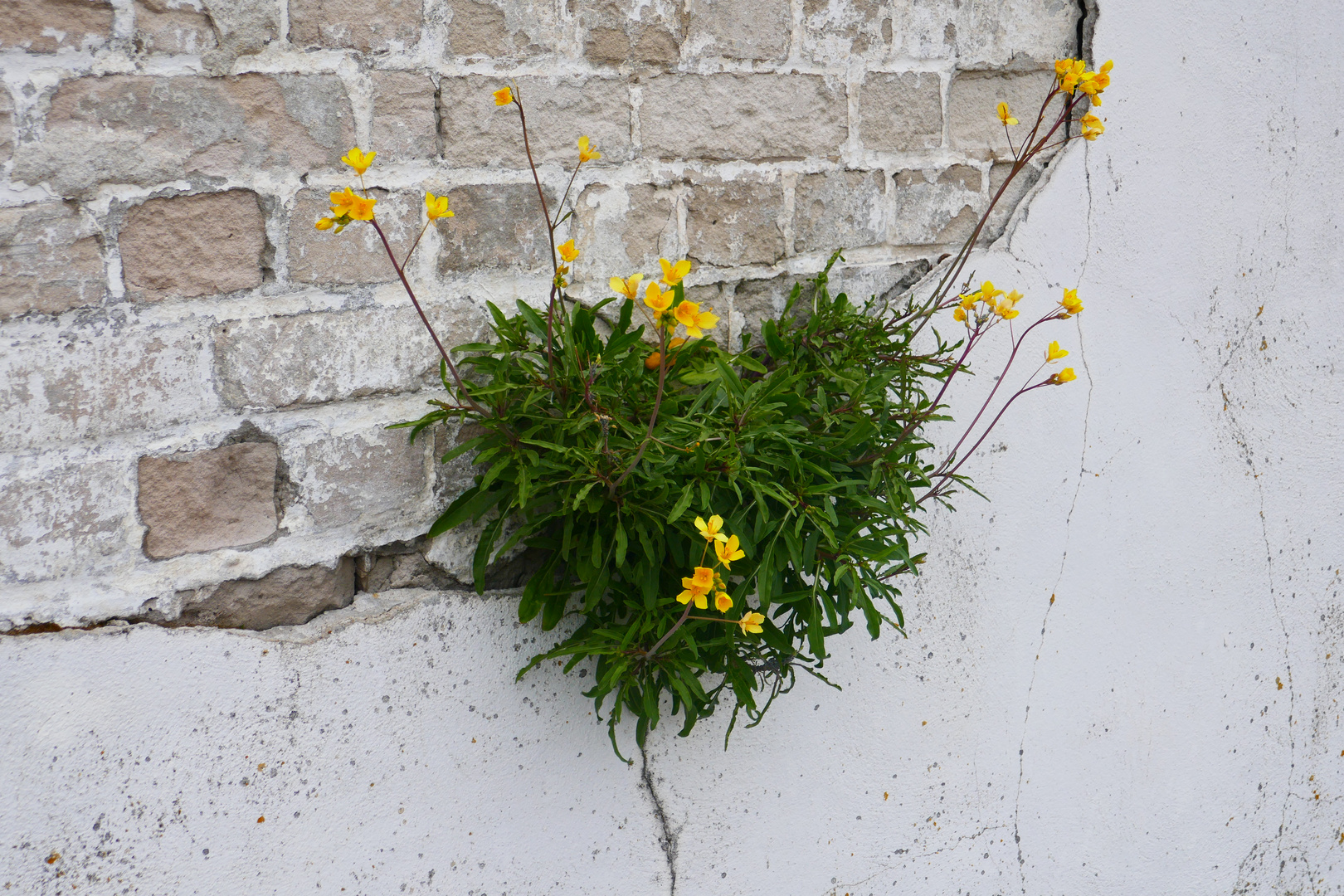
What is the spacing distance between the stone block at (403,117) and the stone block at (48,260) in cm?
40

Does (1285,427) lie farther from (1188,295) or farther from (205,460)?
(205,460)

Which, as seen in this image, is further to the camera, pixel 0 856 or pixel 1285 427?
pixel 1285 427

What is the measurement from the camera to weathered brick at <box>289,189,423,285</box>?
128cm

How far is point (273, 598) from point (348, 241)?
0.54 m

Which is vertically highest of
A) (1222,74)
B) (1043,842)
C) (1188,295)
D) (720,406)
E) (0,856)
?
(1222,74)

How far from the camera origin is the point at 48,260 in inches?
44.6

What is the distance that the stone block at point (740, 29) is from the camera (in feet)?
5.00

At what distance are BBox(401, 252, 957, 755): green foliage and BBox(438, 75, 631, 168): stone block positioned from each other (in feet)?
0.84

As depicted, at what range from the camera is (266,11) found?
1214 mm

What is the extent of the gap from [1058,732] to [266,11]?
2050 mm

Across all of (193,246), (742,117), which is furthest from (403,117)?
(742,117)

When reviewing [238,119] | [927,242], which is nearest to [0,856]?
[238,119]

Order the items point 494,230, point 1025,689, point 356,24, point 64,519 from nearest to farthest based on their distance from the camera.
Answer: point 64,519 < point 356,24 < point 494,230 < point 1025,689

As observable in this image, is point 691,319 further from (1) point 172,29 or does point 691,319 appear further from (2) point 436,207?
(1) point 172,29
